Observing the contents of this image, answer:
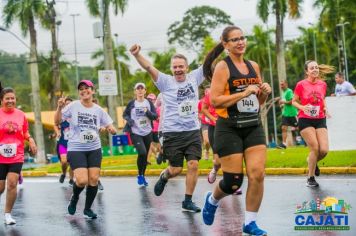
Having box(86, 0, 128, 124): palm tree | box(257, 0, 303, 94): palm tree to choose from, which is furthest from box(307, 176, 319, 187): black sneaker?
box(257, 0, 303, 94): palm tree

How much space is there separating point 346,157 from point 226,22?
237ft

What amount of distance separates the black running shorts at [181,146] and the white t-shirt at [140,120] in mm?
4251

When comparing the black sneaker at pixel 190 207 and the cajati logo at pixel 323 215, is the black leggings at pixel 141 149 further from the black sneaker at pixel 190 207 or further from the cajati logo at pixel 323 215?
the cajati logo at pixel 323 215

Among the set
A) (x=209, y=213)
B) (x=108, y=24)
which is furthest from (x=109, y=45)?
(x=209, y=213)

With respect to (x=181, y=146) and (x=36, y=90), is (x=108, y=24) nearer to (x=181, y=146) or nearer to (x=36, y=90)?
(x=36, y=90)

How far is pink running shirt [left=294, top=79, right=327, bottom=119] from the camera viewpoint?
1062cm

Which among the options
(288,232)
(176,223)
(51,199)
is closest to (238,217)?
(176,223)

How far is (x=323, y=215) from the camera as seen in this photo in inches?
300

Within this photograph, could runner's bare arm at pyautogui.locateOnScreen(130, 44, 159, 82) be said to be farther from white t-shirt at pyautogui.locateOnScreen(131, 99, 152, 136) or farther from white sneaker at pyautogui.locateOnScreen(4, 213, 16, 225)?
white t-shirt at pyautogui.locateOnScreen(131, 99, 152, 136)

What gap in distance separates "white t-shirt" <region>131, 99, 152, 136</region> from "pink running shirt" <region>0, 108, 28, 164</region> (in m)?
4.42

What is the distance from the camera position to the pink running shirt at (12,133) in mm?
8891

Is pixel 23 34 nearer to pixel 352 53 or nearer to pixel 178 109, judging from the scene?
pixel 178 109

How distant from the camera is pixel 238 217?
324 inches

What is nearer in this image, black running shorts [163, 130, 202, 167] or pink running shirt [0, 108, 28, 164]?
pink running shirt [0, 108, 28, 164]
